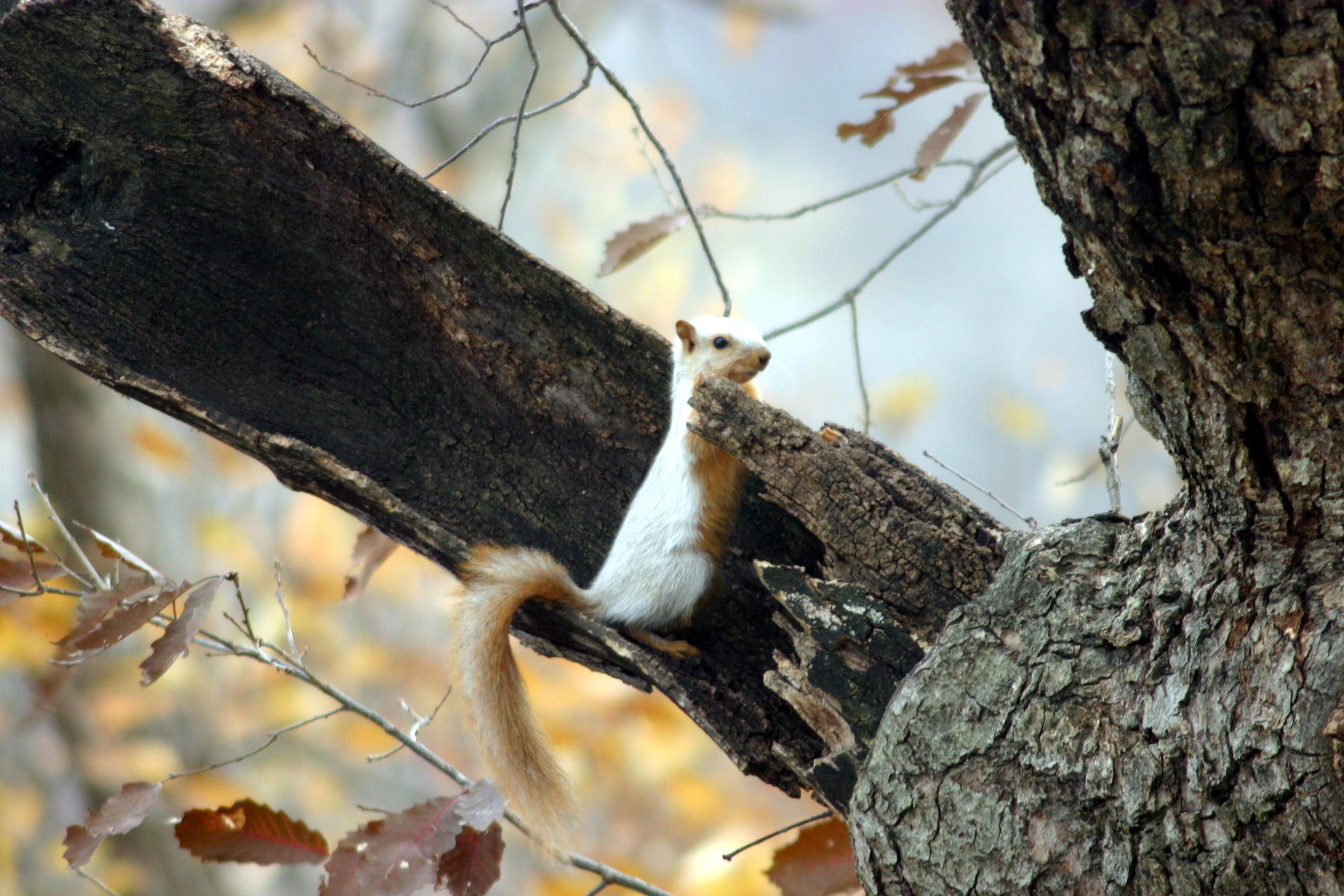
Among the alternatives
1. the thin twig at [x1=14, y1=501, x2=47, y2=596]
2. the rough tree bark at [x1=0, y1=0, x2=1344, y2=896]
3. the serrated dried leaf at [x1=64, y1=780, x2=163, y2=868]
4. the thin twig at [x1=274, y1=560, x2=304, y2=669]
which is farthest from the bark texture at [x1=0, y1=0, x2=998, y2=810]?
the serrated dried leaf at [x1=64, y1=780, x2=163, y2=868]

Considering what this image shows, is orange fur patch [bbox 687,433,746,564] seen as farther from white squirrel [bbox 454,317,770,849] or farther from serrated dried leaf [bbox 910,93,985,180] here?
serrated dried leaf [bbox 910,93,985,180]

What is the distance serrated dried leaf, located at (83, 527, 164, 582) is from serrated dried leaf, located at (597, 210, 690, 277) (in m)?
0.75

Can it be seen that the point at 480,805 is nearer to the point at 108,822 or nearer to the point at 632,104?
the point at 108,822

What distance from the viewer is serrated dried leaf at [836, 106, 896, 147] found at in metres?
1.43

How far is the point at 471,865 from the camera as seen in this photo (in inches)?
40.0

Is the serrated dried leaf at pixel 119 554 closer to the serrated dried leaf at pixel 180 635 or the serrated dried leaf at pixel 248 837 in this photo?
the serrated dried leaf at pixel 180 635

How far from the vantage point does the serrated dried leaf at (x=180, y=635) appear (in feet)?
3.30

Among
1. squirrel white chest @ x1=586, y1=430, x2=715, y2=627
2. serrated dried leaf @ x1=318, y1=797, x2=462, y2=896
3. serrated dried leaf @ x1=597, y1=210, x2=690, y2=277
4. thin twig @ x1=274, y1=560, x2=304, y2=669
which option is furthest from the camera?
serrated dried leaf @ x1=597, y1=210, x2=690, y2=277

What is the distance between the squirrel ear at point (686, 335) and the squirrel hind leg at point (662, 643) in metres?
0.49

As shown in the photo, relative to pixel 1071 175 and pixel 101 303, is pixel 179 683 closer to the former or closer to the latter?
pixel 101 303

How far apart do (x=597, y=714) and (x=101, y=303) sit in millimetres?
3560

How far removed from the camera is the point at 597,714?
457cm

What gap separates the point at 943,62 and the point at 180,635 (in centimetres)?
125

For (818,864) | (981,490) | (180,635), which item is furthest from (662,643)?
(180,635)
